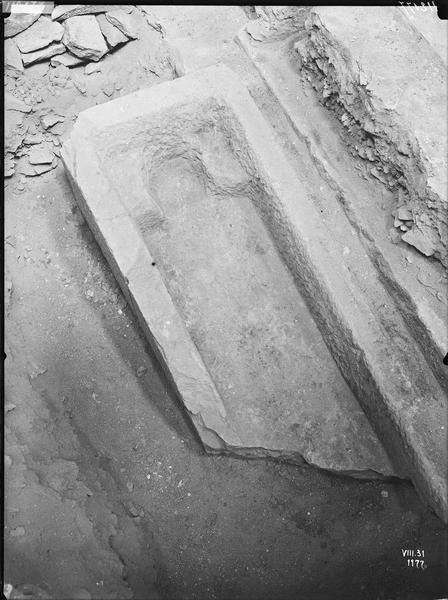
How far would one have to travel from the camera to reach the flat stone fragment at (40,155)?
443cm

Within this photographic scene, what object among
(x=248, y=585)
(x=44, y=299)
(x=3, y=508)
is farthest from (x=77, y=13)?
(x=248, y=585)

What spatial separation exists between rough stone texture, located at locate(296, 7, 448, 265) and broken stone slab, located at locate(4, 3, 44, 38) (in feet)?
6.75

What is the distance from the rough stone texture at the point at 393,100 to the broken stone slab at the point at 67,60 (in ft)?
5.80

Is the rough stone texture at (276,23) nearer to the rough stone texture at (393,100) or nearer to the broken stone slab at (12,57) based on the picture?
the rough stone texture at (393,100)

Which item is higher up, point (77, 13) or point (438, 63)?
point (438, 63)

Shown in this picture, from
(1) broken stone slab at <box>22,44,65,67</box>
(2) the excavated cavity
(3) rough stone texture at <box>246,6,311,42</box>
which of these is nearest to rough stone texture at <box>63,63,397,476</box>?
(2) the excavated cavity

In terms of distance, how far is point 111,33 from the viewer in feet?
15.1

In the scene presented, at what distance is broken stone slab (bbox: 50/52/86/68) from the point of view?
4570 mm

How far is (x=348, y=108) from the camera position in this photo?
3.79m

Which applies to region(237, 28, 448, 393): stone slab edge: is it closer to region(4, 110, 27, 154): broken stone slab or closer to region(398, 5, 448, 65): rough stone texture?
region(398, 5, 448, 65): rough stone texture

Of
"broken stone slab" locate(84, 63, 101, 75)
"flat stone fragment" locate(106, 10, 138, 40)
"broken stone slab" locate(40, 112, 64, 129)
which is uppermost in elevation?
"flat stone fragment" locate(106, 10, 138, 40)

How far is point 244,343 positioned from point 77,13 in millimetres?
2813

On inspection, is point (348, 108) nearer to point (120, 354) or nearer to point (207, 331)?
point (207, 331)

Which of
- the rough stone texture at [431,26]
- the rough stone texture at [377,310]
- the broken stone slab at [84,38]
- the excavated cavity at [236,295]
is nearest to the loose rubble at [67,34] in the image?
the broken stone slab at [84,38]
